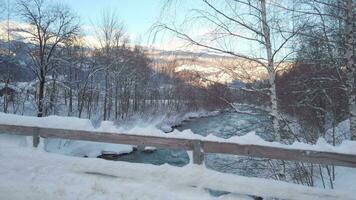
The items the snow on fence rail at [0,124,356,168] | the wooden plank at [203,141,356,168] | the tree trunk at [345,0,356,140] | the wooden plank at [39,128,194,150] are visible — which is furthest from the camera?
the tree trunk at [345,0,356,140]

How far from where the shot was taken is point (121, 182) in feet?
20.1

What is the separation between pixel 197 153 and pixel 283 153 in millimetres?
1285

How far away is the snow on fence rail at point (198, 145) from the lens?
5188 millimetres

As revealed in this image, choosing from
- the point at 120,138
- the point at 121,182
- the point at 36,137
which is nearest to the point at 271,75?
the point at 120,138

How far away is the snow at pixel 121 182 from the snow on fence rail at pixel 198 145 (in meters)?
0.36

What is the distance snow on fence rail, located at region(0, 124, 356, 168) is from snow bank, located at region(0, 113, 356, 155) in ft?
0.19

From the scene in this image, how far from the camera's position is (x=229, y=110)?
11094 mm

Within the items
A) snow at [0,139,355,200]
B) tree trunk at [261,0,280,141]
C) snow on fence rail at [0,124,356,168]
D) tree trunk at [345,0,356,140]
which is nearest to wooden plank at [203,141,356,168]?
snow on fence rail at [0,124,356,168]

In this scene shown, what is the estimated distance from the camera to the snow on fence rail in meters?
5.19

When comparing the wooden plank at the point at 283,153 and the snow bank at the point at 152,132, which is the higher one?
the snow bank at the point at 152,132

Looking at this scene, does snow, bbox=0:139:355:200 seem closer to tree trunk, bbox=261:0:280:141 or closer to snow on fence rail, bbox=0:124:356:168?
snow on fence rail, bbox=0:124:356:168

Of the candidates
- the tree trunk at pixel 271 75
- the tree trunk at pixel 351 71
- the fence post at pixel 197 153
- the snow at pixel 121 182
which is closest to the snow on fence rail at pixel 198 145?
the fence post at pixel 197 153

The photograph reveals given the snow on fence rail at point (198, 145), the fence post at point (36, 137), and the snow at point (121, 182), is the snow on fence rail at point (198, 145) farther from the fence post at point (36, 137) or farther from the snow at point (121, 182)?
the snow at point (121, 182)

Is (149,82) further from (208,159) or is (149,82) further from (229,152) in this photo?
(229,152)
